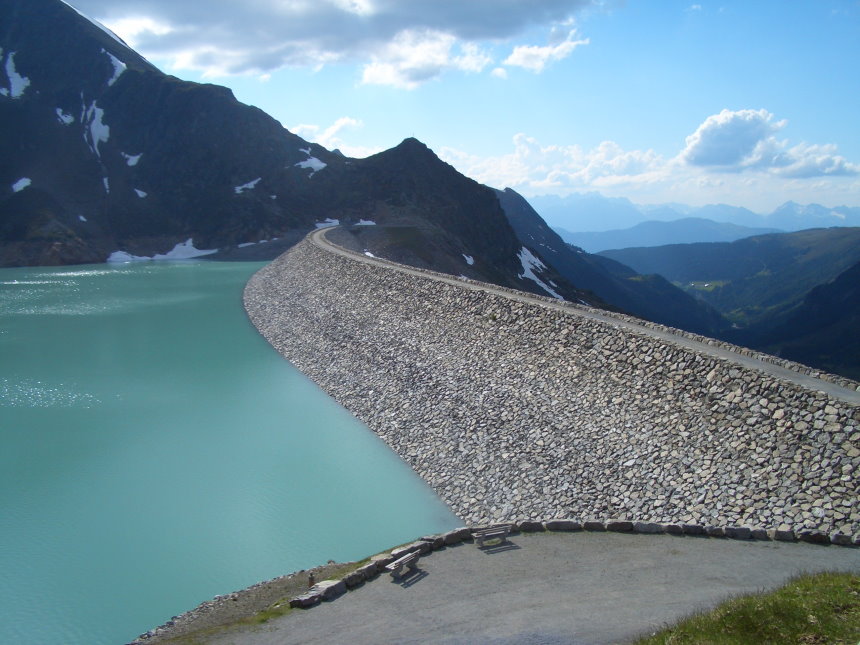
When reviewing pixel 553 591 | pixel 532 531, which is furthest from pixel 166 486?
pixel 553 591

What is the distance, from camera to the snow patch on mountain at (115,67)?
121387 millimetres

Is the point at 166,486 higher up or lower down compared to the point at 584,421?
lower down

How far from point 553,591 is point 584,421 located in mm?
9398

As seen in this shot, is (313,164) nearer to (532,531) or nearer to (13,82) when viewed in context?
(13,82)

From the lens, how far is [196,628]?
11.9 meters

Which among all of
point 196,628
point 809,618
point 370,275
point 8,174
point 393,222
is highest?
point 8,174

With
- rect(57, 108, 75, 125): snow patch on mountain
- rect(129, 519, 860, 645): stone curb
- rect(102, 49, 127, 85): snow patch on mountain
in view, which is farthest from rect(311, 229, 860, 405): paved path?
rect(102, 49, 127, 85): snow patch on mountain

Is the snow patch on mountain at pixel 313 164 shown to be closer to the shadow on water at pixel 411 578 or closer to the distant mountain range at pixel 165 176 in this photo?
the distant mountain range at pixel 165 176

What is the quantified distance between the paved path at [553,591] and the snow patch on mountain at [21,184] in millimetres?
107183

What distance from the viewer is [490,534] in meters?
13.8

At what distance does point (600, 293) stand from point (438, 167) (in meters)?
64.2

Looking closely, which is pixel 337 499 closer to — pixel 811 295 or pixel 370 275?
pixel 370 275

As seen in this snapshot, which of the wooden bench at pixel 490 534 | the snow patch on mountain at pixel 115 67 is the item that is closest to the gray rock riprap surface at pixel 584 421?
the wooden bench at pixel 490 534

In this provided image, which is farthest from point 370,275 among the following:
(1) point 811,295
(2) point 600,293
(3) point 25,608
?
(1) point 811,295
